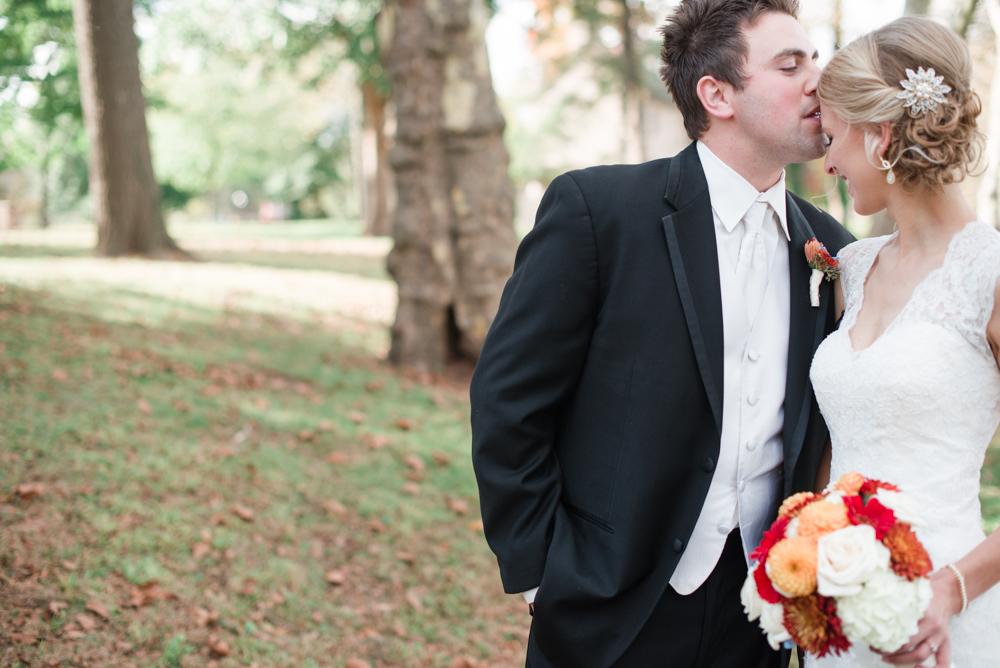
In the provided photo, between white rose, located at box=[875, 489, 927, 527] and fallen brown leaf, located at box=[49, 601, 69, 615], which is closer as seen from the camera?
white rose, located at box=[875, 489, 927, 527]

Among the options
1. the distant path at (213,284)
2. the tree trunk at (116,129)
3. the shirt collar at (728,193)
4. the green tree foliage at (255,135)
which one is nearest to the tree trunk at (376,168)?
the green tree foliage at (255,135)

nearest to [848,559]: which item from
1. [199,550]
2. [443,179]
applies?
[199,550]

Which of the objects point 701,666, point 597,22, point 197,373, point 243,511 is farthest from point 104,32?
point 597,22

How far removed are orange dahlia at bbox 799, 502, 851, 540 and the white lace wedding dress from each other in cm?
54

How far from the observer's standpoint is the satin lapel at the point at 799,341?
7.57ft

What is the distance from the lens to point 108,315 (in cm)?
826

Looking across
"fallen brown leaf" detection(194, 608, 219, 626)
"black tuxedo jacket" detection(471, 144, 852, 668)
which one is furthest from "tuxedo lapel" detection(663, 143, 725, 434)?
"fallen brown leaf" detection(194, 608, 219, 626)

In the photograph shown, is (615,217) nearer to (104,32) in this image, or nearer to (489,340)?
(489,340)

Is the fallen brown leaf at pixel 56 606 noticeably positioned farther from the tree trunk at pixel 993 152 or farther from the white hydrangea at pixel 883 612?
the tree trunk at pixel 993 152

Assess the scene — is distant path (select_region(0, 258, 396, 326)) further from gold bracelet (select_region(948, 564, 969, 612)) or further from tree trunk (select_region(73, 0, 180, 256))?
gold bracelet (select_region(948, 564, 969, 612))

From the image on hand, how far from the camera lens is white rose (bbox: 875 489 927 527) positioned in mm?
1744

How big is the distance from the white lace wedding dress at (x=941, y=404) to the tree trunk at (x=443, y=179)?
596cm

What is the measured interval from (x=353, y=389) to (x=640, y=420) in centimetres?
545

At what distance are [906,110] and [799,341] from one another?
2.45 ft
